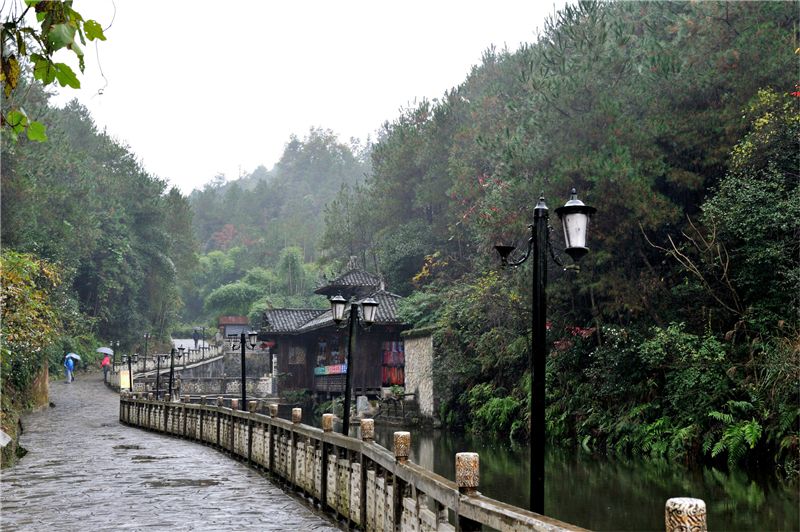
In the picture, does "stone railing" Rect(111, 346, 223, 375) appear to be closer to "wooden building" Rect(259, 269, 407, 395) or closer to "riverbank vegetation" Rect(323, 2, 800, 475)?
"wooden building" Rect(259, 269, 407, 395)

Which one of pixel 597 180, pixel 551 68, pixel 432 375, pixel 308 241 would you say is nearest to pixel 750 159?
pixel 597 180

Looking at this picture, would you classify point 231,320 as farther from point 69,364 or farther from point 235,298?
point 69,364

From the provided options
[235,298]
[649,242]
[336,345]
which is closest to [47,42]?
[649,242]

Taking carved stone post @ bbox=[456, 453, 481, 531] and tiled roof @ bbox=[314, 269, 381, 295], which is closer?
carved stone post @ bbox=[456, 453, 481, 531]

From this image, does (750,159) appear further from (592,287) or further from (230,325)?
(230,325)

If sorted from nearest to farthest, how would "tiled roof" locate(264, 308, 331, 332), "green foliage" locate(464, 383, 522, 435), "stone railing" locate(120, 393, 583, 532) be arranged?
"stone railing" locate(120, 393, 583, 532) → "green foliage" locate(464, 383, 522, 435) → "tiled roof" locate(264, 308, 331, 332)

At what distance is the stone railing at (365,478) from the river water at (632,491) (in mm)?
4107

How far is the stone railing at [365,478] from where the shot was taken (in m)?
5.27

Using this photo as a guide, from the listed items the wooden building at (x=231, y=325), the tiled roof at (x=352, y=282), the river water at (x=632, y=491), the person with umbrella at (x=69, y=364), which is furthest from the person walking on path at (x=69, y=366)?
the river water at (x=632, y=491)

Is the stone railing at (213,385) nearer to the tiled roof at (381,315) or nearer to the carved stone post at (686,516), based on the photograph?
the tiled roof at (381,315)

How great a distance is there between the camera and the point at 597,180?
75.7 ft

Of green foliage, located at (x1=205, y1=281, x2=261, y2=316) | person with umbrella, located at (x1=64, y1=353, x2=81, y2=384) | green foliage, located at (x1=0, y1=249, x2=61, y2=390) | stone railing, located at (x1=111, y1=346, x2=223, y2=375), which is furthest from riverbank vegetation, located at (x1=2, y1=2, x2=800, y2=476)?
green foliage, located at (x1=205, y1=281, x2=261, y2=316)

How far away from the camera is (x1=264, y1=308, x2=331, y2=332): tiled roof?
155 feet

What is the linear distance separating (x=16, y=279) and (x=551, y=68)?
19.0 metres
